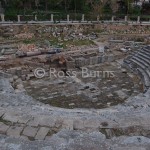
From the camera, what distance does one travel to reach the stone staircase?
22469mm

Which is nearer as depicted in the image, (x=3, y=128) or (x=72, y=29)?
(x=3, y=128)

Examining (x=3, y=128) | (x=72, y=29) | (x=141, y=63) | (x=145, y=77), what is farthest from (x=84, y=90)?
(x=72, y=29)

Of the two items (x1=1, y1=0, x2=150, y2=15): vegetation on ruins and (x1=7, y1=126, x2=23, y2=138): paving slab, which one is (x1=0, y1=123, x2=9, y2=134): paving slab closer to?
(x1=7, y1=126, x2=23, y2=138): paving slab

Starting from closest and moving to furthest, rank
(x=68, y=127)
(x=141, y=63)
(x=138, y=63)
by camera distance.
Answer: (x=68, y=127), (x=141, y=63), (x=138, y=63)

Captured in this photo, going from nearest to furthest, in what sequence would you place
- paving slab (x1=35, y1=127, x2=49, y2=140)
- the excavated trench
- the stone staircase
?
paving slab (x1=35, y1=127, x2=49, y2=140) < the excavated trench < the stone staircase

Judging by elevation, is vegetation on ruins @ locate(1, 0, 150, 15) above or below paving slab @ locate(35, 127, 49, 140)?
above

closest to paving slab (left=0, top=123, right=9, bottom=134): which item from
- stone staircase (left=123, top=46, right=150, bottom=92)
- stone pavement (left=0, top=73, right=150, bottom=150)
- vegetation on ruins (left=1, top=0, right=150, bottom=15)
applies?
stone pavement (left=0, top=73, right=150, bottom=150)

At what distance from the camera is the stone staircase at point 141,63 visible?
22.5 m

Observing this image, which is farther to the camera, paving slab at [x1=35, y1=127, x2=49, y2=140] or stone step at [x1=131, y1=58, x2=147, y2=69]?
stone step at [x1=131, y1=58, x2=147, y2=69]

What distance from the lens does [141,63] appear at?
24.7 m

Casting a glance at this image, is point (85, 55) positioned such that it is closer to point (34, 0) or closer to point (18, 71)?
point (18, 71)

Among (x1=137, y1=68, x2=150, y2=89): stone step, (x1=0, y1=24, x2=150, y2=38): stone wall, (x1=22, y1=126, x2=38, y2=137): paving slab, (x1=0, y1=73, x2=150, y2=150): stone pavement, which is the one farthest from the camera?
Result: (x1=0, y1=24, x2=150, y2=38): stone wall

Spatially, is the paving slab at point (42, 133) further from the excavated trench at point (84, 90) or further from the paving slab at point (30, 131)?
the excavated trench at point (84, 90)

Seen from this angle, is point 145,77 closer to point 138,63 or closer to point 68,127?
point 138,63
